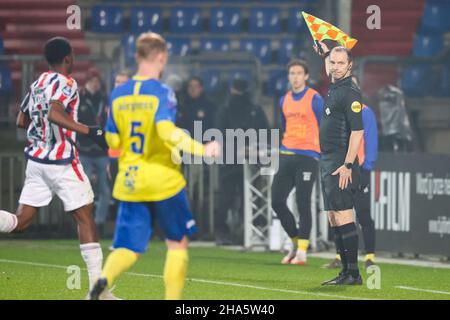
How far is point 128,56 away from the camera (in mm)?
21938

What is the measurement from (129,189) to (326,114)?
11.7ft

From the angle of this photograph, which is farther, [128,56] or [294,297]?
[128,56]

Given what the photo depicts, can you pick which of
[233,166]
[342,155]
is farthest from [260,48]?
[342,155]

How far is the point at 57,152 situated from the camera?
10.5 meters

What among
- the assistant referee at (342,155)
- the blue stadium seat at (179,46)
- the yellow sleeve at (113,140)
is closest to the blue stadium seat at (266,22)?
the blue stadium seat at (179,46)

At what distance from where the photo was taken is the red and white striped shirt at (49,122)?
10312mm

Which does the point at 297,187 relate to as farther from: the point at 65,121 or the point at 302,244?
the point at 65,121

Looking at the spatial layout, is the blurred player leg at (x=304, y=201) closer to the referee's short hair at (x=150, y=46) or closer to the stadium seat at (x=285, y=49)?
the referee's short hair at (x=150, y=46)

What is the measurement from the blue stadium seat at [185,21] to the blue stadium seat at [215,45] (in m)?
0.51

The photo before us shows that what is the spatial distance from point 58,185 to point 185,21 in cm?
1371

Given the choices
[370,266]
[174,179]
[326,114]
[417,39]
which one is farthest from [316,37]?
[417,39]

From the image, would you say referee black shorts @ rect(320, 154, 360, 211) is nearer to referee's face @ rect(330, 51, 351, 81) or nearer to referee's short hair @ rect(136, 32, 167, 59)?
referee's face @ rect(330, 51, 351, 81)

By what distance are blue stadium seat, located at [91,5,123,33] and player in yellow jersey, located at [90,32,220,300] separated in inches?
597
